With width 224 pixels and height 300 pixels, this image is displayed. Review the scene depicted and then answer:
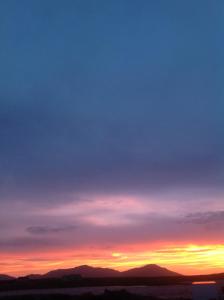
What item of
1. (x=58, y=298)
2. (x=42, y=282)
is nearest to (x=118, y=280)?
(x=42, y=282)

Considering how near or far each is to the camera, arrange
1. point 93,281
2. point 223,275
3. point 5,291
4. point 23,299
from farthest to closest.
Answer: point 93,281 → point 223,275 → point 5,291 → point 23,299

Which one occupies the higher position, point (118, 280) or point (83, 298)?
point (118, 280)

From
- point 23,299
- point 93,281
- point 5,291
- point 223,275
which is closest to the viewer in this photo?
point 23,299

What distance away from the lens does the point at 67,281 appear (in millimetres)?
82125

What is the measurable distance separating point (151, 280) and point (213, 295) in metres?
39.4

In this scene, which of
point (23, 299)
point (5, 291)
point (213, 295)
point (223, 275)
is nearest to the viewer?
point (213, 295)

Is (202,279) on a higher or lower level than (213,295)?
higher

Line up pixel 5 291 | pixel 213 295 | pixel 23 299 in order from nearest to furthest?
pixel 213 295
pixel 23 299
pixel 5 291

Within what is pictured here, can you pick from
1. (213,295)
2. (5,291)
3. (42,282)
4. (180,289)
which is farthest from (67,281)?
(213,295)

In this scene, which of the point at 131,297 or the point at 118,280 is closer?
the point at 131,297

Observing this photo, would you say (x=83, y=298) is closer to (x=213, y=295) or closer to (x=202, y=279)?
(x=213, y=295)

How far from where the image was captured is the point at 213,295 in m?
46.2

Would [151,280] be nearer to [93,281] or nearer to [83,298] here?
[93,281]

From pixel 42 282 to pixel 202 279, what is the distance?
91.0 feet
